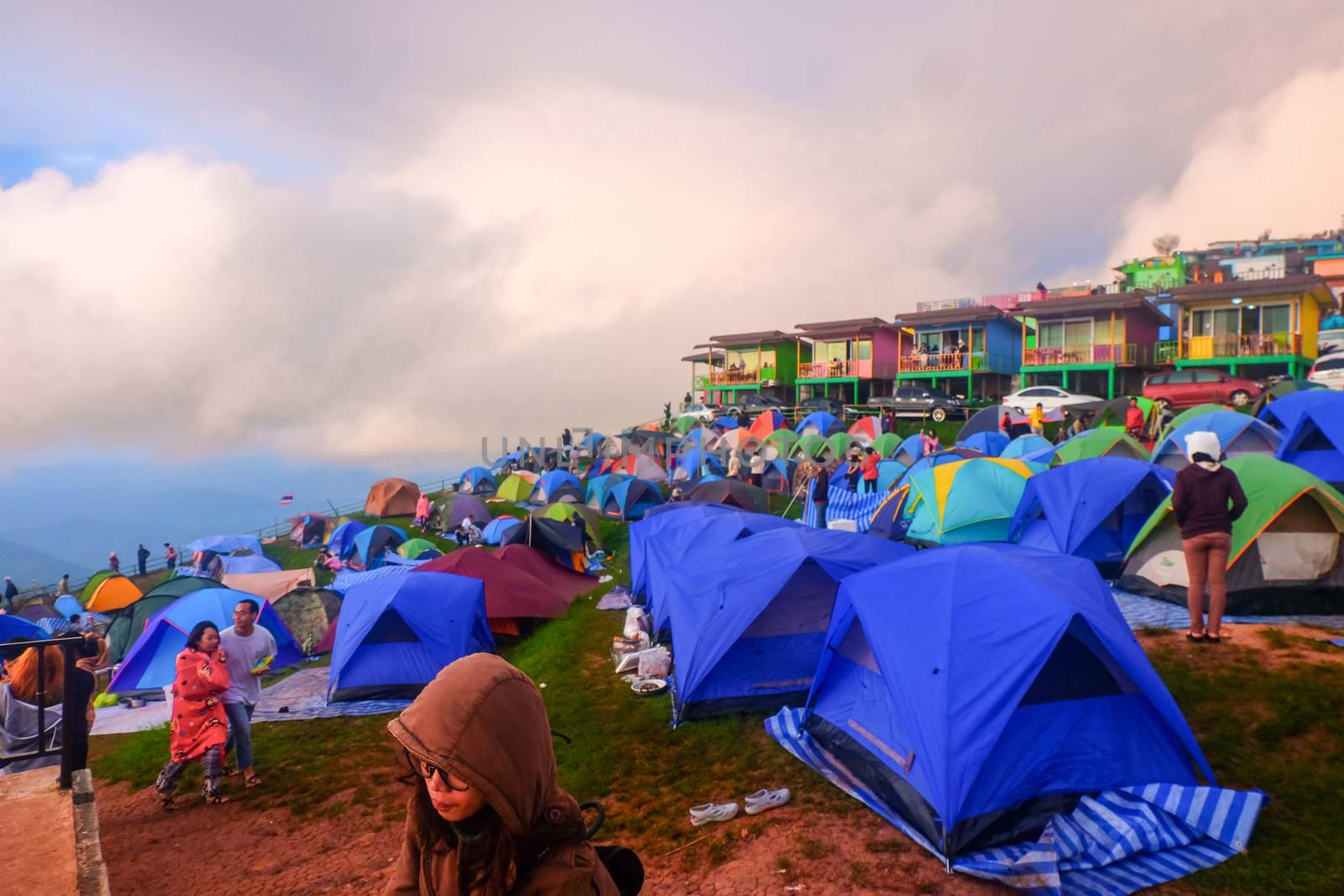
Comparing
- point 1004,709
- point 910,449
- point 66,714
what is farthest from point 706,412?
point 66,714

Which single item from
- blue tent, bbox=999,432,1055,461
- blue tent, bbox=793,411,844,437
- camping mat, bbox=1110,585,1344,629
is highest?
blue tent, bbox=793,411,844,437

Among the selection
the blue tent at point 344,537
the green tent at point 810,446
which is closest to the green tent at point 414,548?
the blue tent at point 344,537

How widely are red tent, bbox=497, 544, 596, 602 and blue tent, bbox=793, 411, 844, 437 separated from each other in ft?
53.1

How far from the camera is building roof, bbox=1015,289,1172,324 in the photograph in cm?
3150

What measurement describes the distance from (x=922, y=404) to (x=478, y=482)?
816 inches

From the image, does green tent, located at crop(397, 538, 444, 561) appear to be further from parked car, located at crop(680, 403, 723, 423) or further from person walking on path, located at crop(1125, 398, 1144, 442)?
person walking on path, located at crop(1125, 398, 1144, 442)

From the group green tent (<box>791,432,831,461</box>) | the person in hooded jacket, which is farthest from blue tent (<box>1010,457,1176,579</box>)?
green tent (<box>791,432,831,461</box>)

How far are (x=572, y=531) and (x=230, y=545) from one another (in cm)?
1912

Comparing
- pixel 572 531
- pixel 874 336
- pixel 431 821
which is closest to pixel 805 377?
pixel 874 336

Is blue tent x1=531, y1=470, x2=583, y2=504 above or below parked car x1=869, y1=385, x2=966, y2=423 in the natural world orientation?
below

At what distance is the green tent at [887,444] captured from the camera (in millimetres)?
25797

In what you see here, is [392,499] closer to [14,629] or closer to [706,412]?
[706,412]

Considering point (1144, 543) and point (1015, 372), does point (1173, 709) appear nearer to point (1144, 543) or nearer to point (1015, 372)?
point (1144, 543)

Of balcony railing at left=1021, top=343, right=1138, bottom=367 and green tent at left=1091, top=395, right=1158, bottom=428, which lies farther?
balcony railing at left=1021, top=343, right=1138, bottom=367
